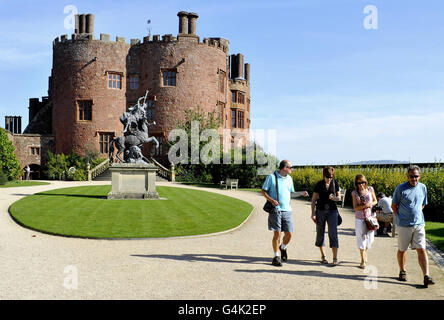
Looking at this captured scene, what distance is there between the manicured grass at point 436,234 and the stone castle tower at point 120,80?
30.2 metres

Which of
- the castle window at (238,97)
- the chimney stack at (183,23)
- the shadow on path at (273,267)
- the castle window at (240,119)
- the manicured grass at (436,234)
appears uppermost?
the chimney stack at (183,23)

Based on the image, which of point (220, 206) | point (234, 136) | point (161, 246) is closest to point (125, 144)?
point (220, 206)

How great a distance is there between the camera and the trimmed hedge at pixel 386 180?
16.1 meters

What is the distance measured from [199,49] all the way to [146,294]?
3957 centimetres

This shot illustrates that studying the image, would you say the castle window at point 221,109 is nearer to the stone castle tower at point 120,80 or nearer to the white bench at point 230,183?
the stone castle tower at point 120,80

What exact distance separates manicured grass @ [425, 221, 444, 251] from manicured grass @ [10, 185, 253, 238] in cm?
557

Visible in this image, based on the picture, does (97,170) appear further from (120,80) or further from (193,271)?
(193,271)

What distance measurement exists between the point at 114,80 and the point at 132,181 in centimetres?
2712

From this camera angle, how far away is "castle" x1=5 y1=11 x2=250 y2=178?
42062 mm

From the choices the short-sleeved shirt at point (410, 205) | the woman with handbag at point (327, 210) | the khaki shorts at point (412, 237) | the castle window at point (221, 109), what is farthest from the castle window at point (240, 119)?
the khaki shorts at point (412, 237)

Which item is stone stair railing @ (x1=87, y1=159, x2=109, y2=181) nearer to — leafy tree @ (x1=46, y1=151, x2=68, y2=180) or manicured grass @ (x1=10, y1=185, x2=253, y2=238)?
leafy tree @ (x1=46, y1=151, x2=68, y2=180)

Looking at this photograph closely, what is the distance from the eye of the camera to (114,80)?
141 feet

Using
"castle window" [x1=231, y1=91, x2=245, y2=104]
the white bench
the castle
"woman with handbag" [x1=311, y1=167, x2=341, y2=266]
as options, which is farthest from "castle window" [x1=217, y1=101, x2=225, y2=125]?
"woman with handbag" [x1=311, y1=167, x2=341, y2=266]

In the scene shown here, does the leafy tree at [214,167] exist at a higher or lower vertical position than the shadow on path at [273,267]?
higher
